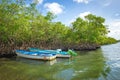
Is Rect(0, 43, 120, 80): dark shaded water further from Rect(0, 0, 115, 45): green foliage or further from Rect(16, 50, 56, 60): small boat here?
Rect(0, 0, 115, 45): green foliage

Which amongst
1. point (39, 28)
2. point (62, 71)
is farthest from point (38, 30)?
point (62, 71)

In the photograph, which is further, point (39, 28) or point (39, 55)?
point (39, 28)

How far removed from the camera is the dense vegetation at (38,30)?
26797 mm

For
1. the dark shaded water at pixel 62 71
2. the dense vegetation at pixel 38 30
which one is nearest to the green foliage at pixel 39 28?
the dense vegetation at pixel 38 30

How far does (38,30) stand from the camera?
125 ft

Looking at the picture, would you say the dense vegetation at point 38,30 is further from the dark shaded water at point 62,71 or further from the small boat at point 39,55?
the dark shaded water at point 62,71

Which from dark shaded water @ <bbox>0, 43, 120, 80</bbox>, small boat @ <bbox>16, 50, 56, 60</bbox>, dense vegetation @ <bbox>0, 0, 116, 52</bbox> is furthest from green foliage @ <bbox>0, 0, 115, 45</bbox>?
dark shaded water @ <bbox>0, 43, 120, 80</bbox>

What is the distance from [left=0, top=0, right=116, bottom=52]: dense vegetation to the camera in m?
26.8

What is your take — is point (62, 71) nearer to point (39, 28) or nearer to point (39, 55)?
point (39, 55)

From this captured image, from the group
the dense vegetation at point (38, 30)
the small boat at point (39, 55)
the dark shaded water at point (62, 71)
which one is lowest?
the dark shaded water at point (62, 71)

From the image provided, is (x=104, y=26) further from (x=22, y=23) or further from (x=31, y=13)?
(x=22, y=23)

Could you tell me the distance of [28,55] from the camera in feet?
92.6

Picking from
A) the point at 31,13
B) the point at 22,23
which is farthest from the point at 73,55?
the point at 31,13

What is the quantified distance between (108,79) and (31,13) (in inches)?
1041
